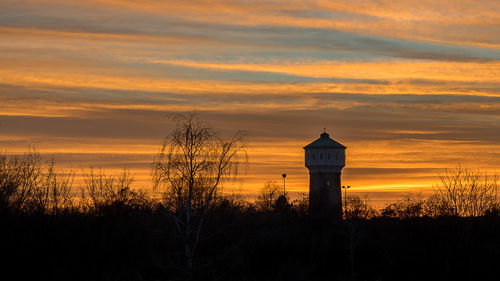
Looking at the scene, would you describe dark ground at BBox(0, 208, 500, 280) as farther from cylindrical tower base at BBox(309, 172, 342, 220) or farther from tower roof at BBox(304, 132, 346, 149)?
tower roof at BBox(304, 132, 346, 149)

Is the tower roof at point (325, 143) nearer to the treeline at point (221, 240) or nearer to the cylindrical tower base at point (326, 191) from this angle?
the cylindrical tower base at point (326, 191)

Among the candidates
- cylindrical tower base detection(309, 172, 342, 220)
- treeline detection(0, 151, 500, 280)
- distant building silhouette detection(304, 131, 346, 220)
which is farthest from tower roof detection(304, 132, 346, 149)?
treeline detection(0, 151, 500, 280)

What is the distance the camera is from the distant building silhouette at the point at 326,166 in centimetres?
9125

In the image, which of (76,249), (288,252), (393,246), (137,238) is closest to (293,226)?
(288,252)

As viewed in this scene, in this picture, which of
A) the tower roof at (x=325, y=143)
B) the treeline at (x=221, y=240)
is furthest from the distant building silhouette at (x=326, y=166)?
the treeline at (x=221, y=240)

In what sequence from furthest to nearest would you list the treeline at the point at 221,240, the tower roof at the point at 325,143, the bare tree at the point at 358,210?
the tower roof at the point at 325,143, the bare tree at the point at 358,210, the treeline at the point at 221,240

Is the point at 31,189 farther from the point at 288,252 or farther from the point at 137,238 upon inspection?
the point at 288,252

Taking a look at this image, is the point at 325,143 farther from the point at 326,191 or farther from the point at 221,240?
the point at 221,240

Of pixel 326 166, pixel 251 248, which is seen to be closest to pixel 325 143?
pixel 326 166

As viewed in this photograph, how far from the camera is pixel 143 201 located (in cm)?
4275

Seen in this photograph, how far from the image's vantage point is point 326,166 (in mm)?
94812

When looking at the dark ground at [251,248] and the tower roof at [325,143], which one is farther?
the tower roof at [325,143]

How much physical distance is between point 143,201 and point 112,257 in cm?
354

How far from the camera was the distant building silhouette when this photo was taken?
91250 mm
